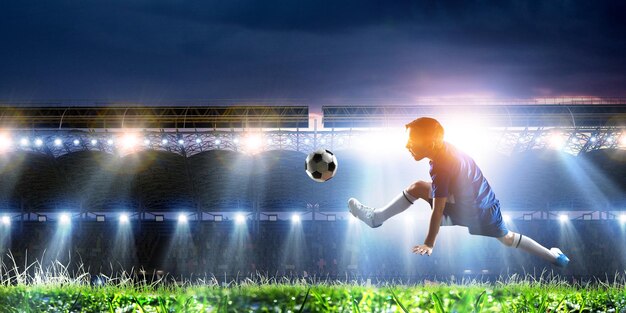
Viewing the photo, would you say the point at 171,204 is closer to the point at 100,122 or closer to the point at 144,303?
the point at 100,122

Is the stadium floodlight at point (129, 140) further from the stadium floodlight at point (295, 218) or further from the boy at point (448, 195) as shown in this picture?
the boy at point (448, 195)

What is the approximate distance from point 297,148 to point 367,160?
669 cm

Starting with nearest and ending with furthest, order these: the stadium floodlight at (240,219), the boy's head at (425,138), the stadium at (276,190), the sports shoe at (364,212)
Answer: the boy's head at (425,138)
the sports shoe at (364,212)
the stadium at (276,190)
the stadium floodlight at (240,219)

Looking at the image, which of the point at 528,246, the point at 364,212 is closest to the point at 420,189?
the point at 364,212

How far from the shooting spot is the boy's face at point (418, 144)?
741 cm

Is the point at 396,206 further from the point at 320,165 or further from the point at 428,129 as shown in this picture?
the point at 320,165

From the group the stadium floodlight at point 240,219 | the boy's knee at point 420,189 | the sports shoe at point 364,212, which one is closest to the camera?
the boy's knee at point 420,189

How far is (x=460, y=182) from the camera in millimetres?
7637

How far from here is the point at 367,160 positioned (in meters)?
39.5

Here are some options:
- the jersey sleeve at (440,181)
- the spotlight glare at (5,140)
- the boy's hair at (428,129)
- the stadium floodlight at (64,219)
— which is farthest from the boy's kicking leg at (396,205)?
the stadium floodlight at (64,219)

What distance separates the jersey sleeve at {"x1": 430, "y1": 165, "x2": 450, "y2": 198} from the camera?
7430 millimetres

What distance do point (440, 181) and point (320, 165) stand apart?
3.40m

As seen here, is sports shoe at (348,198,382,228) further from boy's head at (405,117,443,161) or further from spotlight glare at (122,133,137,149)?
spotlight glare at (122,133,137,149)

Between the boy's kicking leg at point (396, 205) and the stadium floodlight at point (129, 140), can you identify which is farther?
the stadium floodlight at point (129, 140)
